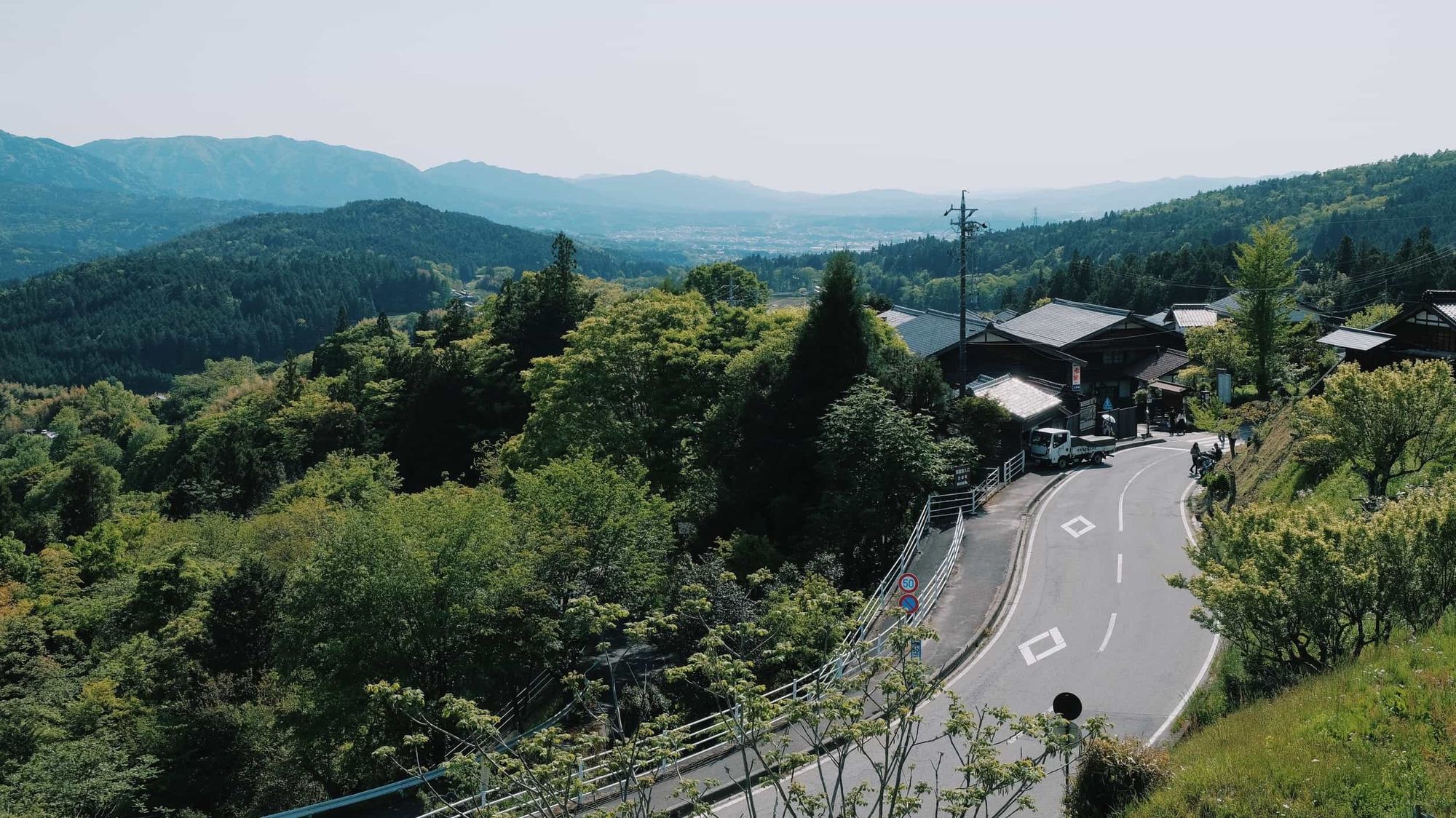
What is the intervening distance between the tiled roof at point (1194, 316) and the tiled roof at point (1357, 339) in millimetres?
28367

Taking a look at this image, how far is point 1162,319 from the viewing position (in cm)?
6669

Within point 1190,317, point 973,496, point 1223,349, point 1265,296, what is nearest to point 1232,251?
point 1190,317

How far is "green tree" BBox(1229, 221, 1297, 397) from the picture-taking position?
1453 inches

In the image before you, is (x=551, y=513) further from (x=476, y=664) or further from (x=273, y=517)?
(x=273, y=517)

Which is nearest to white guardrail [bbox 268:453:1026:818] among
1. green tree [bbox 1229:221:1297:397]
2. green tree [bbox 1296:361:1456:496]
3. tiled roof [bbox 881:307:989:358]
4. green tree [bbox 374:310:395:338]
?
green tree [bbox 1296:361:1456:496]

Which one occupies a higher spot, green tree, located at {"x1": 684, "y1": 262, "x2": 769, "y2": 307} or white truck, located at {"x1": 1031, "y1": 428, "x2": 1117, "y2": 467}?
green tree, located at {"x1": 684, "y1": 262, "x2": 769, "y2": 307}

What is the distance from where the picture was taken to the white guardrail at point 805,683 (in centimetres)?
1200


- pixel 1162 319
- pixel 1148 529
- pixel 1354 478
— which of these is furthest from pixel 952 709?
pixel 1162 319

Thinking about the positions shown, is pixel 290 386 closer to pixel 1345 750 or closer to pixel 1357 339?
pixel 1357 339

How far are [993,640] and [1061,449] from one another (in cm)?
1735

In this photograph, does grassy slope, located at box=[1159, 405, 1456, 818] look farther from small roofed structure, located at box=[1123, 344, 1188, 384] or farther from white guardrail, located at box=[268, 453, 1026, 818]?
small roofed structure, located at box=[1123, 344, 1188, 384]

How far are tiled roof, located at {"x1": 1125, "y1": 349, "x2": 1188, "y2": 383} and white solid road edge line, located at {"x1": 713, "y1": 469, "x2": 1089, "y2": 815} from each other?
2340 centimetres

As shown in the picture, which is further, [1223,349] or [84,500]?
[84,500]

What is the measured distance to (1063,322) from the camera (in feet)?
193
